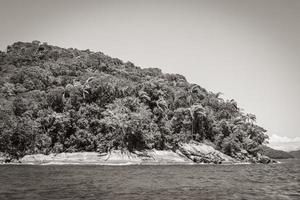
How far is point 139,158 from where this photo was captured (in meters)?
73.3

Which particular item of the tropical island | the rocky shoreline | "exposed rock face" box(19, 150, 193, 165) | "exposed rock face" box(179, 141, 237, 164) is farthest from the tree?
"exposed rock face" box(179, 141, 237, 164)

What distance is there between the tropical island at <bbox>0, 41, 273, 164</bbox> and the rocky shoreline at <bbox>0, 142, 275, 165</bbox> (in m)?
0.19

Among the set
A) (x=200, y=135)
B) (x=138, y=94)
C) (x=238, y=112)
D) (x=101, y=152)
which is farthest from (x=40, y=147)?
(x=238, y=112)

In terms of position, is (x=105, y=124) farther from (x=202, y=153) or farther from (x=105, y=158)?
(x=202, y=153)

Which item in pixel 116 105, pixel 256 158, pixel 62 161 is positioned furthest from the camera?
pixel 256 158

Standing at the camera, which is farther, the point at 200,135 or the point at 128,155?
the point at 200,135

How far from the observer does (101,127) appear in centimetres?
7744

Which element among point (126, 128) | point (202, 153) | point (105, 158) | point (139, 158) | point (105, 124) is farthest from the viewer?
point (202, 153)

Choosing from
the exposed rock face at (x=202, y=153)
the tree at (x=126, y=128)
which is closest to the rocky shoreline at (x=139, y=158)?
the exposed rock face at (x=202, y=153)

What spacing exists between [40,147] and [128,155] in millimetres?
17708

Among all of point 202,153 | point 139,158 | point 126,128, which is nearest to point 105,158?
point 139,158

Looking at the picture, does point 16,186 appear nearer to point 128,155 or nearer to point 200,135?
point 128,155

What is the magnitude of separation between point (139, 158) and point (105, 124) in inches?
404

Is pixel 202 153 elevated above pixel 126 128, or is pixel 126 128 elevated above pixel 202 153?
pixel 126 128
